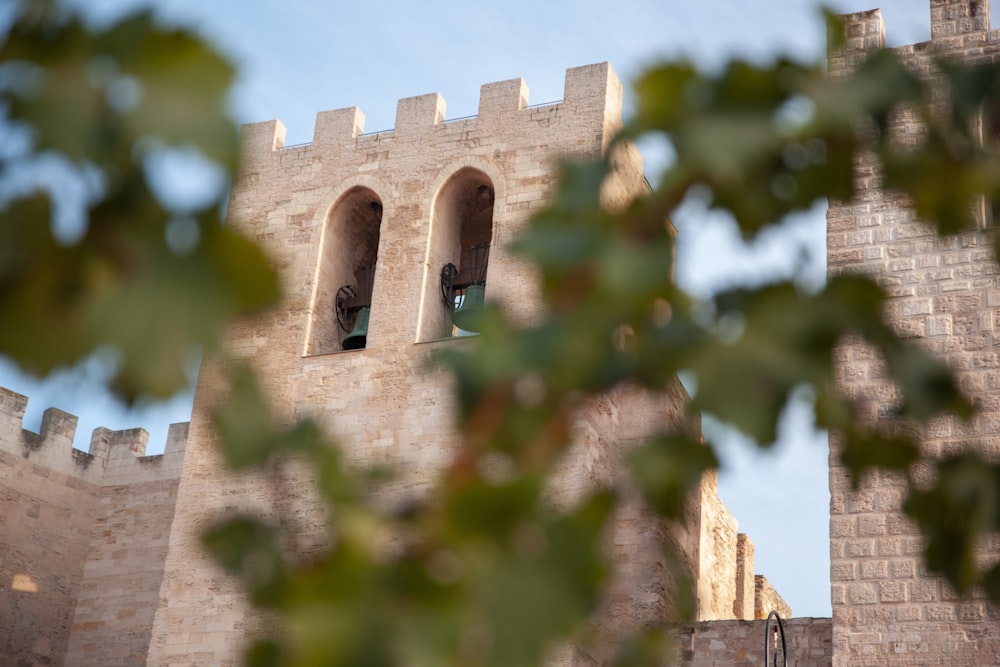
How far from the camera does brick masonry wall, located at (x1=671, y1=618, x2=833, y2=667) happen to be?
10289 mm

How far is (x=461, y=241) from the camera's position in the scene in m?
14.4

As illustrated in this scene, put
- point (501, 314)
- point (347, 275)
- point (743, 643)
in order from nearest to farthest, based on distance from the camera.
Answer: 1. point (501, 314)
2. point (743, 643)
3. point (347, 275)

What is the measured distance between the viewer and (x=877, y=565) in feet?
30.4

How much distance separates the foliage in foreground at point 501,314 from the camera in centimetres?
138

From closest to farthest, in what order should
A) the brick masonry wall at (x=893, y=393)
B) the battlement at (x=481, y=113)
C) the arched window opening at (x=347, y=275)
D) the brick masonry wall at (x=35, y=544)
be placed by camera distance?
1. the brick masonry wall at (x=893, y=393)
2. the battlement at (x=481, y=113)
3. the arched window opening at (x=347, y=275)
4. the brick masonry wall at (x=35, y=544)

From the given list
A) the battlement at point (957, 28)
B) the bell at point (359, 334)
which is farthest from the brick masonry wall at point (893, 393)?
the bell at point (359, 334)

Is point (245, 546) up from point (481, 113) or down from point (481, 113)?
down

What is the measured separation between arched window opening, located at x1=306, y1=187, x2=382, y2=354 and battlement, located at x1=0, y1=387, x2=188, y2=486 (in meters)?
3.61

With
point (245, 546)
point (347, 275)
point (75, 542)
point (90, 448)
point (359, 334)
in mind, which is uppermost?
point (347, 275)

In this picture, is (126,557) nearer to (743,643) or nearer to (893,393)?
(743,643)

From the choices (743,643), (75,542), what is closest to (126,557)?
(75,542)

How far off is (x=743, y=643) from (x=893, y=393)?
7.37 ft

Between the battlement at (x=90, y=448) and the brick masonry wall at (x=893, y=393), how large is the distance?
909cm

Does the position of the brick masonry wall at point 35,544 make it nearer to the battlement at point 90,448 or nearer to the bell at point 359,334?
the battlement at point 90,448
